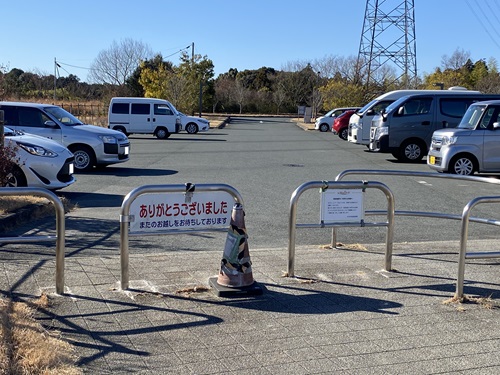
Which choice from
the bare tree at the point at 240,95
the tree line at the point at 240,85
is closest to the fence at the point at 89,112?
the tree line at the point at 240,85

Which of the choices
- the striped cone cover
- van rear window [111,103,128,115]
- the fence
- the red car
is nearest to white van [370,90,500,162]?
the red car

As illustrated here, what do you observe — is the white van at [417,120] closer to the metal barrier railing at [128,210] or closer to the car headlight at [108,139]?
the car headlight at [108,139]

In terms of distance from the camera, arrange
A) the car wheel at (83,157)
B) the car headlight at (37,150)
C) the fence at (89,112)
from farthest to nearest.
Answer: the fence at (89,112)
the car wheel at (83,157)
the car headlight at (37,150)

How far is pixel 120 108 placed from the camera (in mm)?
29703

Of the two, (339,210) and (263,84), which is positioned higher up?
(263,84)

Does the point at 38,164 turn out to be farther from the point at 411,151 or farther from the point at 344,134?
the point at 344,134

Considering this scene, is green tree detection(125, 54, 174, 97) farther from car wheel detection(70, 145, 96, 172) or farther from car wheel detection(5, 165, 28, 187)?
car wheel detection(5, 165, 28, 187)

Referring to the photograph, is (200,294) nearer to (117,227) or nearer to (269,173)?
(117,227)

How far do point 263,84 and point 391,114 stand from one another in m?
70.9

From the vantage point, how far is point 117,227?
26.9ft

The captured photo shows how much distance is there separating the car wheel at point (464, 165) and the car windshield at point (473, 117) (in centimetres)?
84

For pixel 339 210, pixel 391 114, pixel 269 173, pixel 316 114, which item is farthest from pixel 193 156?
pixel 316 114

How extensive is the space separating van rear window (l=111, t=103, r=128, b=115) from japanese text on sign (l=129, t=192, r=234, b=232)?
25.2 meters

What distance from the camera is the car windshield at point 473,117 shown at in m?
14.8
